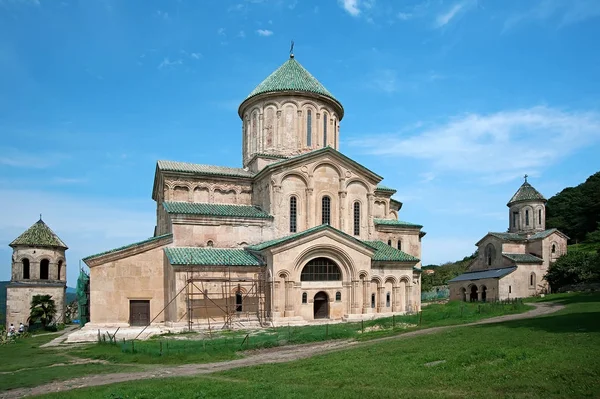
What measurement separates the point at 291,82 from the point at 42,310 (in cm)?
2406

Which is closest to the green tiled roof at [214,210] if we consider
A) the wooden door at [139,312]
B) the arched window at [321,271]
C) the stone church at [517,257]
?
the arched window at [321,271]

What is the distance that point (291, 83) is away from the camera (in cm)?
3388

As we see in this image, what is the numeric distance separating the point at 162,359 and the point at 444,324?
43.4ft

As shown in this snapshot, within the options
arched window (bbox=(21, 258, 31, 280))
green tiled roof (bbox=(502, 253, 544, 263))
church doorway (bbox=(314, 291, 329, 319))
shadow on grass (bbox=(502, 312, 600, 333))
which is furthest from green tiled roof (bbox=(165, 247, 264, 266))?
green tiled roof (bbox=(502, 253, 544, 263))

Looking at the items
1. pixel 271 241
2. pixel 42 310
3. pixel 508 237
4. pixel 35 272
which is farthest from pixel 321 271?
pixel 508 237

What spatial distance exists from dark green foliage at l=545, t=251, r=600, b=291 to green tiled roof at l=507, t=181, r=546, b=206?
24.0 feet

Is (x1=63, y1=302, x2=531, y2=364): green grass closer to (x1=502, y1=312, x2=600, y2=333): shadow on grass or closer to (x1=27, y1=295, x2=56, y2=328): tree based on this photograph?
(x1=502, y1=312, x2=600, y2=333): shadow on grass

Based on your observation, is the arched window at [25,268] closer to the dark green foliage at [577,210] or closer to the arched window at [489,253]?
the arched window at [489,253]

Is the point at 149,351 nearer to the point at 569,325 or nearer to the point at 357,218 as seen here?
the point at 569,325

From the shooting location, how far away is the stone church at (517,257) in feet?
149

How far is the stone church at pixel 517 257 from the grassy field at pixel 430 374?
32001mm

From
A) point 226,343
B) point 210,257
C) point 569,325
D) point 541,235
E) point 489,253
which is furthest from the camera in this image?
point 489,253

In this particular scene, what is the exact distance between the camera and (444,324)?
22.5 meters

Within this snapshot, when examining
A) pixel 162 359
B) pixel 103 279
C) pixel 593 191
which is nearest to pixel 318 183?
pixel 103 279
